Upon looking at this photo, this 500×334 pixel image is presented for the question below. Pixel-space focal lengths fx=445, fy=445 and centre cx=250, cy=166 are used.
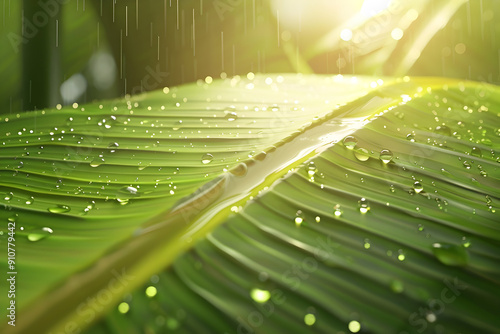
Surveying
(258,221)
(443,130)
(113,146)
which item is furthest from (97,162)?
(443,130)

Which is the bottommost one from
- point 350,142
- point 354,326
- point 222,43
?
point 354,326

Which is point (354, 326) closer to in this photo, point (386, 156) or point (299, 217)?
point (299, 217)

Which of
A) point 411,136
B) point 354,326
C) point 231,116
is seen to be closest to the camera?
point 354,326

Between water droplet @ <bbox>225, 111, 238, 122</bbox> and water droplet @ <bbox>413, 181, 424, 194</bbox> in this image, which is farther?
water droplet @ <bbox>225, 111, 238, 122</bbox>

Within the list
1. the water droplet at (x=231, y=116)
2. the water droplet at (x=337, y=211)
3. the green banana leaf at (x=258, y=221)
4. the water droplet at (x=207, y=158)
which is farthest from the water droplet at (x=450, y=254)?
the water droplet at (x=231, y=116)

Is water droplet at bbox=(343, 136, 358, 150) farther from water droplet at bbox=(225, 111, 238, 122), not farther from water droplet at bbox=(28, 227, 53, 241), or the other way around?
water droplet at bbox=(28, 227, 53, 241)

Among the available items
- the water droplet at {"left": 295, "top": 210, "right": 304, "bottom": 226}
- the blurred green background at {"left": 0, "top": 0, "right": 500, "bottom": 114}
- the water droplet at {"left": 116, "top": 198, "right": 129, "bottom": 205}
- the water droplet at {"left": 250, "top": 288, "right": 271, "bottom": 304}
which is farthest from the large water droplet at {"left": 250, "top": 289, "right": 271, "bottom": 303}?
the blurred green background at {"left": 0, "top": 0, "right": 500, "bottom": 114}

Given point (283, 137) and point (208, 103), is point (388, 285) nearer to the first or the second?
point (283, 137)
